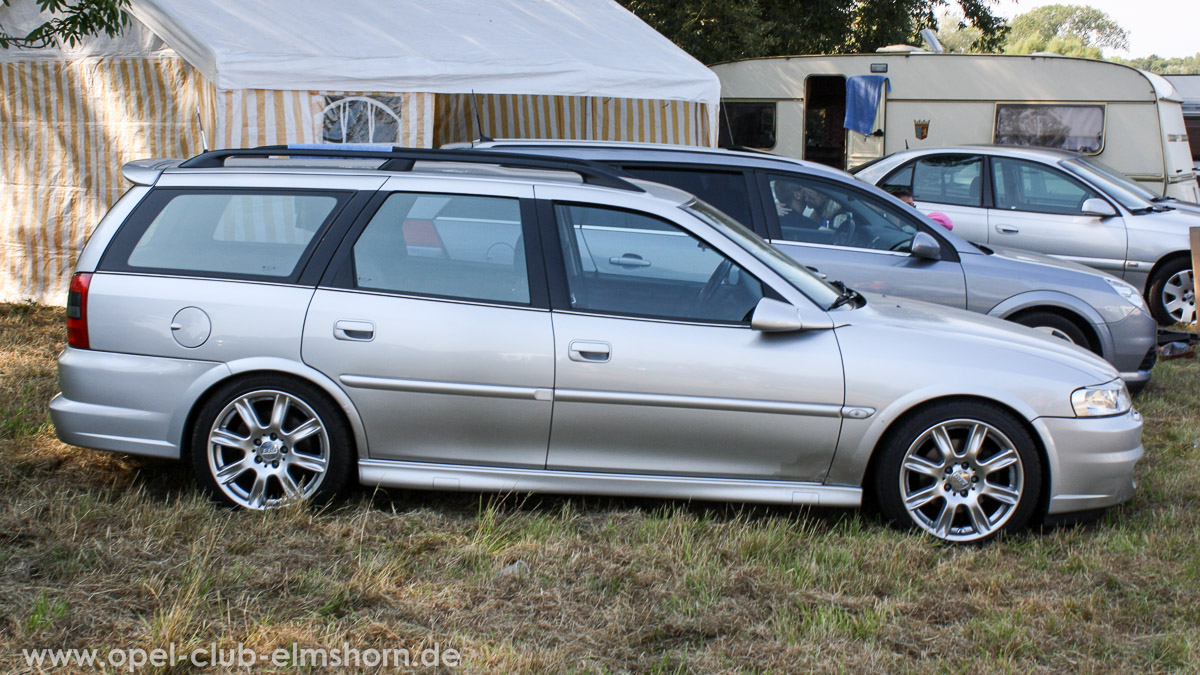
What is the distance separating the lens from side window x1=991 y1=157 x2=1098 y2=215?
9.55m

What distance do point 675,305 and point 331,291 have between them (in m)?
1.38

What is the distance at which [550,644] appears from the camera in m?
3.48

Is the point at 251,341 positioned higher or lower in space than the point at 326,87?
lower

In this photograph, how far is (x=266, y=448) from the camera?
4.41 metres

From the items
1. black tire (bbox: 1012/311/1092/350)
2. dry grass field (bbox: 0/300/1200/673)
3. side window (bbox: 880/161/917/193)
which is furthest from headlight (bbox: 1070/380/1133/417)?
side window (bbox: 880/161/917/193)

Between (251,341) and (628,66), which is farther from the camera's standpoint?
(628,66)

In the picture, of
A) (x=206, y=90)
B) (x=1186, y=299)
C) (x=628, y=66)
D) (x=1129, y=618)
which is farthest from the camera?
(x=628, y=66)

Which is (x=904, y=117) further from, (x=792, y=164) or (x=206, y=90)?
(x=206, y=90)

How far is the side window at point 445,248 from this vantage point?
14.5 feet

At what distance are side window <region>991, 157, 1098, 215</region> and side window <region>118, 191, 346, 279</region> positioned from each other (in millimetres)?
7045

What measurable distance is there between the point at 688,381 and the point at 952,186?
21.5ft

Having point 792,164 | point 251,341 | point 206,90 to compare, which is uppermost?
point 206,90

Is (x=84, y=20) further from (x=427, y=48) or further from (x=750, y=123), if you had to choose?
(x=750, y=123)

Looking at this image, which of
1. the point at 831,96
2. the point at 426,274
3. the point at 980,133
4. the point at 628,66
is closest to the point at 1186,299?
the point at 980,133
